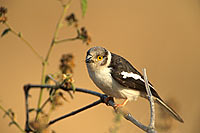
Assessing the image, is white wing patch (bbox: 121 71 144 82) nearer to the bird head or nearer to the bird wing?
the bird wing

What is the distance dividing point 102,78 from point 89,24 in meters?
7.85

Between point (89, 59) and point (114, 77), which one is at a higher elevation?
point (89, 59)

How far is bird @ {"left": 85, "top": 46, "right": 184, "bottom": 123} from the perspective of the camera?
3.59 m

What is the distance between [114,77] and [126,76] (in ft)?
0.51

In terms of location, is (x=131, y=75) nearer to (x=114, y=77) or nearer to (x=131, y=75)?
(x=131, y=75)

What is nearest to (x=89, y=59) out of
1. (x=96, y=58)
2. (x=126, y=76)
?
(x=96, y=58)

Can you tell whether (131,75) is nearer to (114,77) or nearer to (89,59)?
(114,77)

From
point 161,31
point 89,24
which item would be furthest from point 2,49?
point 161,31

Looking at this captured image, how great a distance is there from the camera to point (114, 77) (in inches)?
143

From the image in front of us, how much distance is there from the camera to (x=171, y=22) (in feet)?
40.0

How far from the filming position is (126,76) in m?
3.66

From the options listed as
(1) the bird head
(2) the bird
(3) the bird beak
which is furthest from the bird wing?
(3) the bird beak

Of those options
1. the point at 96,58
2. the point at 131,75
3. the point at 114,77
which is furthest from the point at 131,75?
the point at 96,58

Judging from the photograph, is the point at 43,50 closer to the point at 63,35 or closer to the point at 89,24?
the point at 63,35
